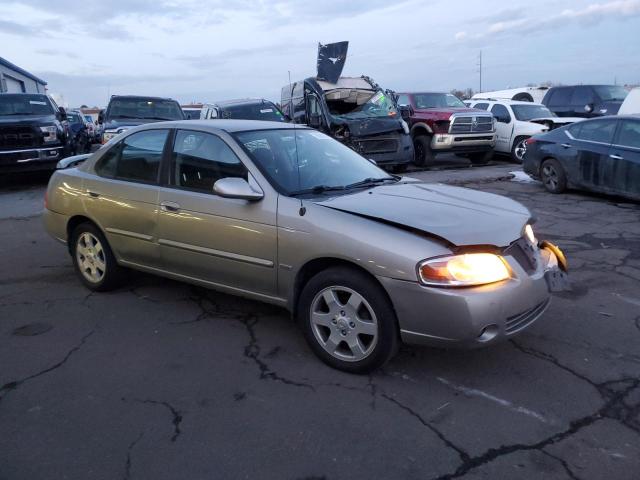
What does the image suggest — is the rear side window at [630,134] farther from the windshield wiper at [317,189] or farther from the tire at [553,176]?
the windshield wiper at [317,189]

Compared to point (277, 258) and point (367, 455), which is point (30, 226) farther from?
point (367, 455)

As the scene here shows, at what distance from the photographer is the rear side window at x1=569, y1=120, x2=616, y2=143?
8.87m

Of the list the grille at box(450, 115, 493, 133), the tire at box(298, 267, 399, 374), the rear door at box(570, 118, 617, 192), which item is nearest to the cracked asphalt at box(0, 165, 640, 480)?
the tire at box(298, 267, 399, 374)

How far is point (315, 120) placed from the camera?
13031 millimetres

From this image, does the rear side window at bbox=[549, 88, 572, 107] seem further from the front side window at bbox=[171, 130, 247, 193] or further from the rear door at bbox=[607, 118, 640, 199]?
the front side window at bbox=[171, 130, 247, 193]

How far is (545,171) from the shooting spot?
1009 centimetres

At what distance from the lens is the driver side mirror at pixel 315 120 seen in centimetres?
1287

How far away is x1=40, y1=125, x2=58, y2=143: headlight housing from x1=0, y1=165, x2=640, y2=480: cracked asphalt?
772 cm

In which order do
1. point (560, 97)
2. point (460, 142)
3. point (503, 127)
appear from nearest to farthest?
point (460, 142)
point (503, 127)
point (560, 97)

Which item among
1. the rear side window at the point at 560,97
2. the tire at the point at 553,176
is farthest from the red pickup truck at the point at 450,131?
the rear side window at the point at 560,97

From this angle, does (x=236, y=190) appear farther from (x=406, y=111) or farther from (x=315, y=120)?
(x=406, y=111)

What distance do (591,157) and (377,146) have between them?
4698mm

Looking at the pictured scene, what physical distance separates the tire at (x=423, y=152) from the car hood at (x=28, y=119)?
28.3 ft

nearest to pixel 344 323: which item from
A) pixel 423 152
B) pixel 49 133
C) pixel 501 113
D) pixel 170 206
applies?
pixel 170 206
